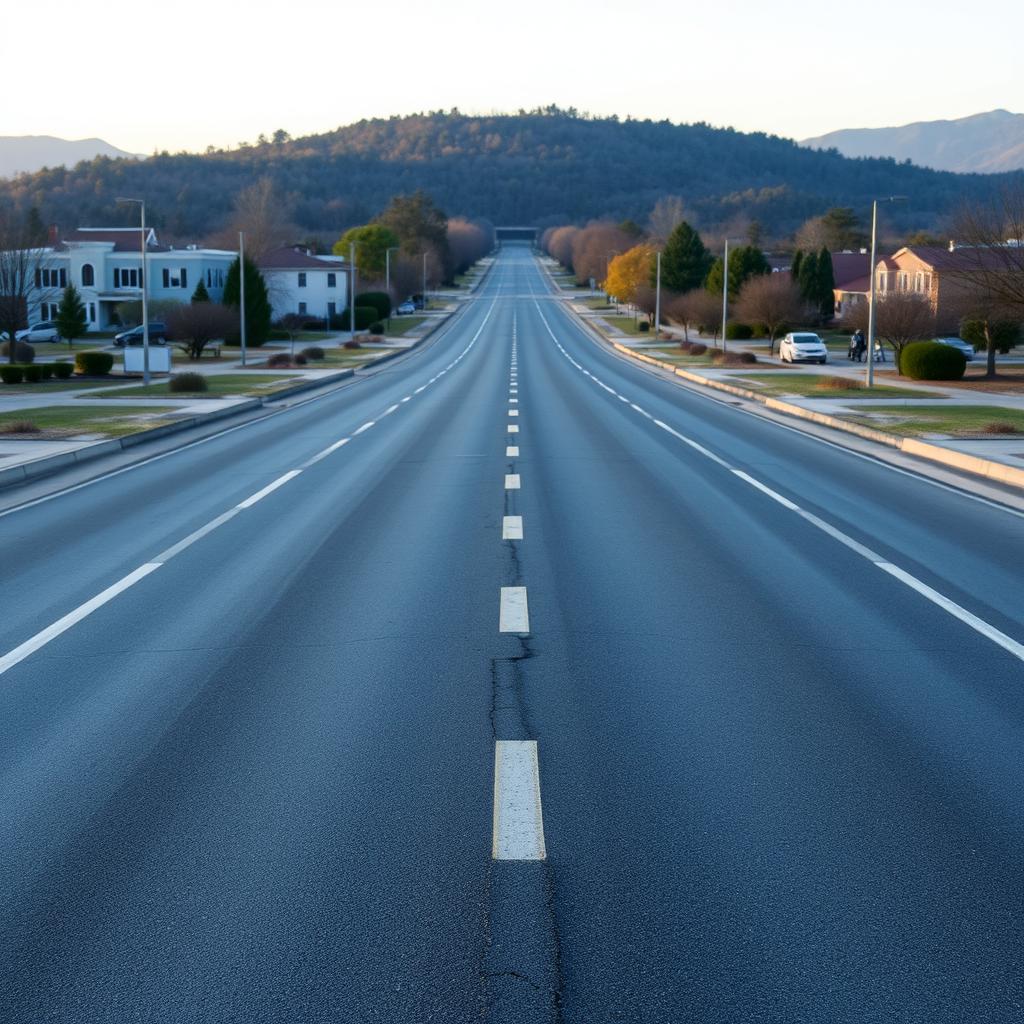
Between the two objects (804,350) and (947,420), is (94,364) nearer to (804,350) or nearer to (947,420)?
(804,350)

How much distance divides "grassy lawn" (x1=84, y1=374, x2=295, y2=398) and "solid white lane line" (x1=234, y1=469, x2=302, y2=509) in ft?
65.8

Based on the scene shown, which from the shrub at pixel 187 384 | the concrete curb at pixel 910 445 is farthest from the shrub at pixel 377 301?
the concrete curb at pixel 910 445

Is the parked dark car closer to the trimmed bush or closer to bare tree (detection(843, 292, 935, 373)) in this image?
the trimmed bush

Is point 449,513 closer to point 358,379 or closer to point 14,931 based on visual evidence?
point 14,931

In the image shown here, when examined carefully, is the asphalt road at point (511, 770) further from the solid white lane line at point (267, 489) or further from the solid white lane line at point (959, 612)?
the solid white lane line at point (267, 489)

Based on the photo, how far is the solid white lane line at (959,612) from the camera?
9828 mm

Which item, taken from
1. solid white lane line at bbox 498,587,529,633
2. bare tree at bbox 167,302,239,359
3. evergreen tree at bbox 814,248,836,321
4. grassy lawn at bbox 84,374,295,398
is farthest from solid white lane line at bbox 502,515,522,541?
evergreen tree at bbox 814,248,836,321

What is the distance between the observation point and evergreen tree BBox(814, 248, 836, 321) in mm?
89500

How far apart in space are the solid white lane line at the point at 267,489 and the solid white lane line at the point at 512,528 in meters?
3.45

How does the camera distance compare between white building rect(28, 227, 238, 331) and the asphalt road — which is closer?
the asphalt road

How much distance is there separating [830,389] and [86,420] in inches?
918

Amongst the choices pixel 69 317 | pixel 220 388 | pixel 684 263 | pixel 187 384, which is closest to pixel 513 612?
pixel 187 384

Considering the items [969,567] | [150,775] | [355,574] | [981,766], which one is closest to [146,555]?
[355,574]

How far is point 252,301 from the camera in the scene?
72.3 meters
